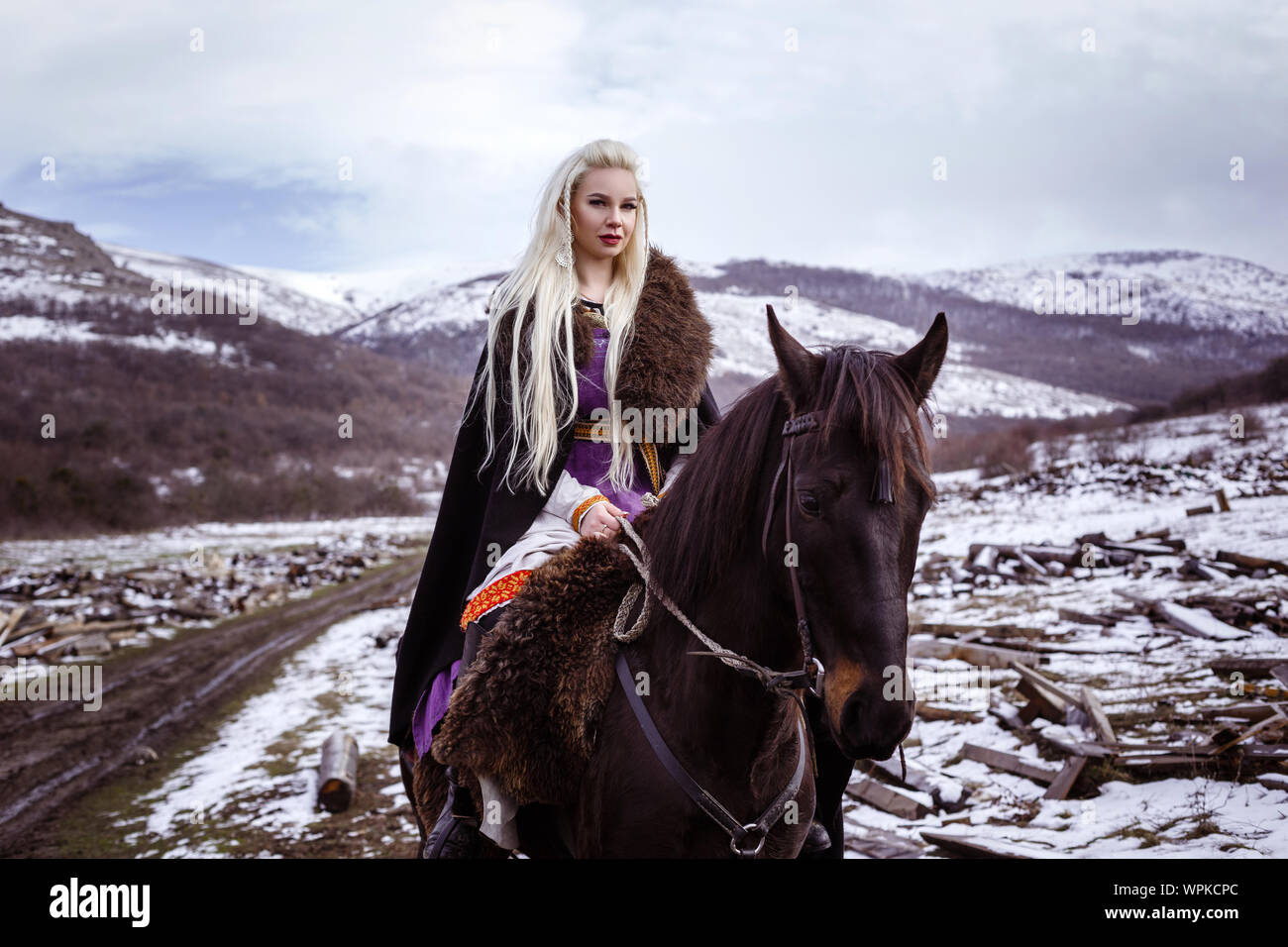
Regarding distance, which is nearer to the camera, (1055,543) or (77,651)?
(77,651)

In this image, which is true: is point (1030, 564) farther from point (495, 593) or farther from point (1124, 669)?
point (495, 593)

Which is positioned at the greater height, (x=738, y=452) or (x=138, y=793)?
(x=738, y=452)

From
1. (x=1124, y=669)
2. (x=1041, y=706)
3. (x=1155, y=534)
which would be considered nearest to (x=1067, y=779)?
(x=1041, y=706)

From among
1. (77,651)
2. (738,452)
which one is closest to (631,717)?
(738,452)

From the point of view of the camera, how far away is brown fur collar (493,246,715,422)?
10.2 ft

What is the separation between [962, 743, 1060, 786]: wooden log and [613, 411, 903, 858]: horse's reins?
4.38 metres

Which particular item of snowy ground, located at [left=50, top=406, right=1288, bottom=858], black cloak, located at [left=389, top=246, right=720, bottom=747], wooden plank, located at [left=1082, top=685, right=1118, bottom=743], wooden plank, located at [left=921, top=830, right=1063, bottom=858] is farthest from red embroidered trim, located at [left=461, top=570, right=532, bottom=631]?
wooden plank, located at [left=1082, top=685, right=1118, bottom=743]

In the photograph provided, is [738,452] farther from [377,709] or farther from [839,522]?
[377,709]

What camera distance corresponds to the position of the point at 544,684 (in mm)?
2719

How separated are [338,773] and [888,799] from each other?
199 inches

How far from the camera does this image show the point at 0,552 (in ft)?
82.7

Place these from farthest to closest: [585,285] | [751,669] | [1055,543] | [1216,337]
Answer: [1216,337] → [1055,543] → [585,285] → [751,669]

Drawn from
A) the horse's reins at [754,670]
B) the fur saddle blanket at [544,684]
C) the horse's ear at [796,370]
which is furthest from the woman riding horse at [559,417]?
the horse's ear at [796,370]

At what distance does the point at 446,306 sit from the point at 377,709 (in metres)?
177
